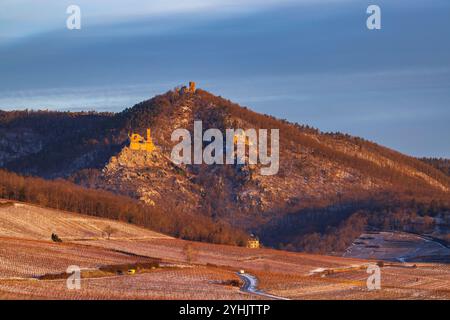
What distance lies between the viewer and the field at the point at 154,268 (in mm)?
91688

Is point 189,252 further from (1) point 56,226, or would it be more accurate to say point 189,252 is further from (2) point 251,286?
(2) point 251,286

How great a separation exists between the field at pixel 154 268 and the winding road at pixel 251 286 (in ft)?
2.72

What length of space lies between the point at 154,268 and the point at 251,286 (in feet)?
62.5

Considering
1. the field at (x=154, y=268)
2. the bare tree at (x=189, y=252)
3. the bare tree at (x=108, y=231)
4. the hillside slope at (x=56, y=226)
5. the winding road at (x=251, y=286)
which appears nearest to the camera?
the field at (x=154, y=268)

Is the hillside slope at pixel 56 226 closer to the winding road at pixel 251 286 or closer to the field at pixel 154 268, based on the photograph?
the field at pixel 154 268

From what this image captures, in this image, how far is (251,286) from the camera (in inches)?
4080

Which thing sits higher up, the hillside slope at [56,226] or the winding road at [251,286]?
the hillside slope at [56,226]

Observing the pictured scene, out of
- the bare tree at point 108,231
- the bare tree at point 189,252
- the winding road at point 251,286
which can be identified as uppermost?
the bare tree at point 108,231

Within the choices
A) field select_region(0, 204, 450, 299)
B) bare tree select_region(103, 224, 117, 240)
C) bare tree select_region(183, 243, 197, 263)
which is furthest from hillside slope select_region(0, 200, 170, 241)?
bare tree select_region(183, 243, 197, 263)

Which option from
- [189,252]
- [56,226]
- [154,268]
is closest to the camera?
[154,268]

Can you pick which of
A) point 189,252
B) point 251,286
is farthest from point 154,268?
point 189,252

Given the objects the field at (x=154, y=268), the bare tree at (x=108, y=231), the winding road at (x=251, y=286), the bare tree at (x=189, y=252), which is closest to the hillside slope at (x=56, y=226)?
the bare tree at (x=108, y=231)
